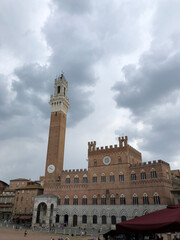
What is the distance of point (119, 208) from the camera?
148ft

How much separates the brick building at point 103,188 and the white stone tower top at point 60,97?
829 centimetres

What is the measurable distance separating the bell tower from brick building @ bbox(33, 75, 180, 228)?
25 cm

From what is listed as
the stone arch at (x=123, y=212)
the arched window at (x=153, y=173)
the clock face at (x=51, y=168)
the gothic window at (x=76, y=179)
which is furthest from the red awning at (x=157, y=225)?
the clock face at (x=51, y=168)

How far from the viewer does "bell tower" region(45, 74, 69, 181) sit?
182ft

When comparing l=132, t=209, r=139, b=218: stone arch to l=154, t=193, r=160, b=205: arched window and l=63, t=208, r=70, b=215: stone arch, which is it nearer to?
l=154, t=193, r=160, b=205: arched window

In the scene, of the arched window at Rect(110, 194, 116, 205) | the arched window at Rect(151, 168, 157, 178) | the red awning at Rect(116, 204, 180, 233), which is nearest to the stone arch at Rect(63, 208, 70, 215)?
the arched window at Rect(110, 194, 116, 205)

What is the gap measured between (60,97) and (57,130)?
421 inches

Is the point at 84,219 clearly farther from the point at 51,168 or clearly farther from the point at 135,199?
the point at 51,168

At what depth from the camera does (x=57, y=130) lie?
59.2 meters

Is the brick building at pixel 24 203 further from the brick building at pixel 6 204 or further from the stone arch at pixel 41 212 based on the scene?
the brick building at pixel 6 204

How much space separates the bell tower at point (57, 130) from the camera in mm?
55500

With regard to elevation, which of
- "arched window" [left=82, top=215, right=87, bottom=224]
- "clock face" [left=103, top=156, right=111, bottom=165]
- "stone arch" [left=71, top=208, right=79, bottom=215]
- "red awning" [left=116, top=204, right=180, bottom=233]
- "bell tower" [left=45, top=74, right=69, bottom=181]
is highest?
"bell tower" [left=45, top=74, right=69, bottom=181]

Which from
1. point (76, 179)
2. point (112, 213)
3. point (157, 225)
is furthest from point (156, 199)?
point (157, 225)

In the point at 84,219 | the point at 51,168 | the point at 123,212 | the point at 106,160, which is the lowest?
the point at 84,219
